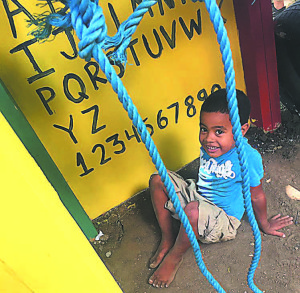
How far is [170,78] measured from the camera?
1447mm

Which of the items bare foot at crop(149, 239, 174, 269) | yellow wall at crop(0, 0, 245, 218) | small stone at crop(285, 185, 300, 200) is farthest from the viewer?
small stone at crop(285, 185, 300, 200)

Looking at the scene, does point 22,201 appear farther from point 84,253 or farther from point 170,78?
point 170,78

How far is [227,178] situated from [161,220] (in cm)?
38

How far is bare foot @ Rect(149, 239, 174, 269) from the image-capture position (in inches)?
52.6

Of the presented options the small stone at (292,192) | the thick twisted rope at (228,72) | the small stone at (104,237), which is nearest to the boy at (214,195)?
the small stone at (292,192)

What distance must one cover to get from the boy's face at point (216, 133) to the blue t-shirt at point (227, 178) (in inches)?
1.8

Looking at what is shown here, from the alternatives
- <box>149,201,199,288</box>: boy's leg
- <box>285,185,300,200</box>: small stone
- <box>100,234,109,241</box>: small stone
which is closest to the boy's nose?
<box>149,201,199,288</box>: boy's leg

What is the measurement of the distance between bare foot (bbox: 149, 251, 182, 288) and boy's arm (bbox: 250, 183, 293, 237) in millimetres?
393

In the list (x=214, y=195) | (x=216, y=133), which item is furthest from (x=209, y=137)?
(x=214, y=195)

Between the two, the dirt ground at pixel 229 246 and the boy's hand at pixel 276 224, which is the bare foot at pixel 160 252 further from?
the boy's hand at pixel 276 224

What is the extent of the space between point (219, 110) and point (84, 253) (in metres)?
0.75

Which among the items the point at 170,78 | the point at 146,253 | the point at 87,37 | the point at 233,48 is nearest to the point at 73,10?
the point at 87,37

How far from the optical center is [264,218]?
1271 mm

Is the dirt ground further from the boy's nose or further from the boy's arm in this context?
the boy's nose
